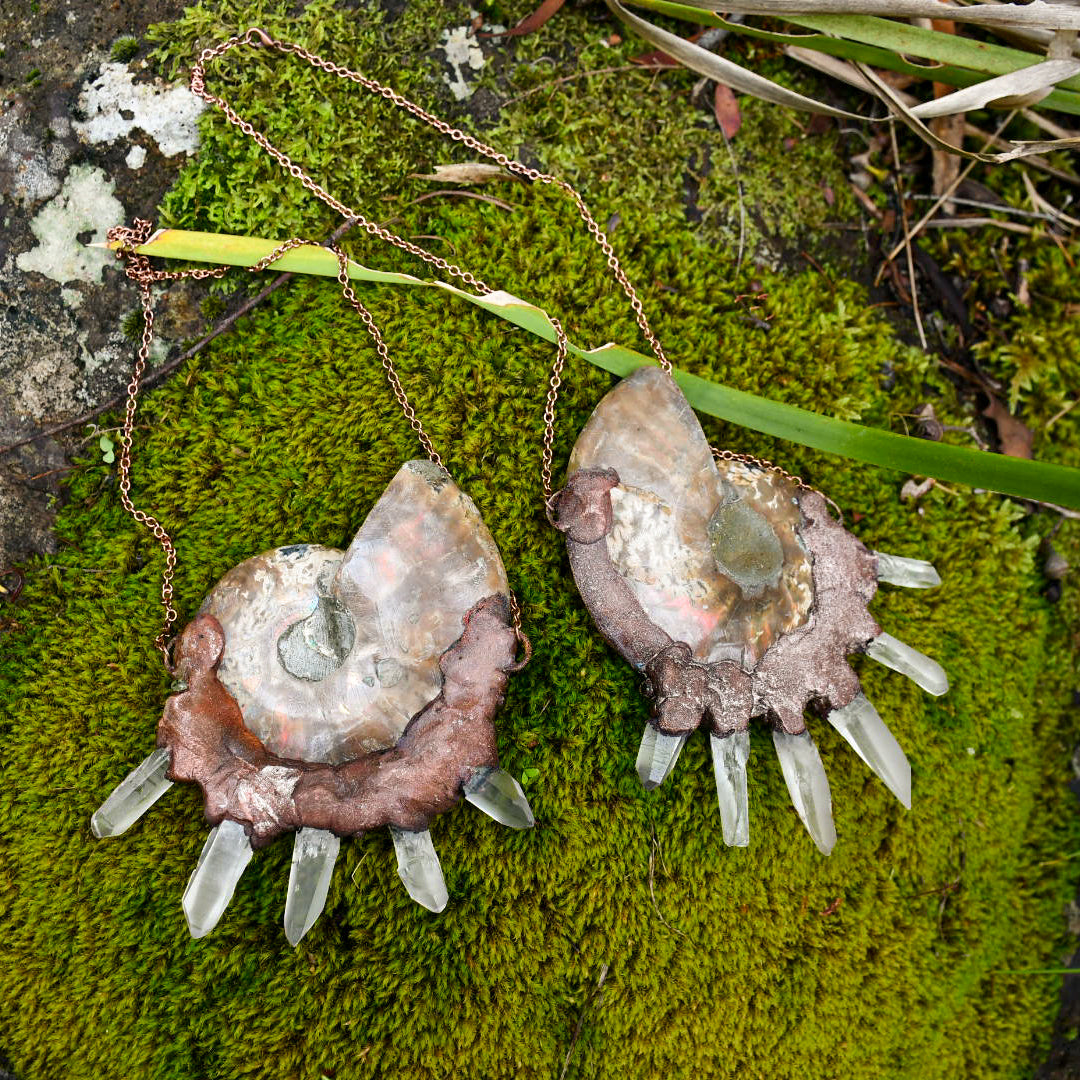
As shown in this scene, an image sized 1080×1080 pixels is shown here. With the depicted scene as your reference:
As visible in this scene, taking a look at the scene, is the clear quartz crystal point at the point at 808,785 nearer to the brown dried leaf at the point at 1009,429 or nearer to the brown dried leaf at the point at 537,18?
the brown dried leaf at the point at 1009,429

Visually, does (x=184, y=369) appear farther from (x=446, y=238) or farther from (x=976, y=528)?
(x=976, y=528)

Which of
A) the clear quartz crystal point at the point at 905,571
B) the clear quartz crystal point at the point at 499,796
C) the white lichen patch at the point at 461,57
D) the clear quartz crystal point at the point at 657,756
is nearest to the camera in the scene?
the clear quartz crystal point at the point at 499,796

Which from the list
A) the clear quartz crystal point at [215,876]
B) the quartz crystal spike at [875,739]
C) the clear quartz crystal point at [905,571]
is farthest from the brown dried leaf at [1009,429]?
the clear quartz crystal point at [215,876]

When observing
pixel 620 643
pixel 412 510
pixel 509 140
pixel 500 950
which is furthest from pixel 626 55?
pixel 500 950

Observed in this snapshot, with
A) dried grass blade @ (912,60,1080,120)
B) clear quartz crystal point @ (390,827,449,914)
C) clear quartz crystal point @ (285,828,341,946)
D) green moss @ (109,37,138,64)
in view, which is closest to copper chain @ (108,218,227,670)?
green moss @ (109,37,138,64)

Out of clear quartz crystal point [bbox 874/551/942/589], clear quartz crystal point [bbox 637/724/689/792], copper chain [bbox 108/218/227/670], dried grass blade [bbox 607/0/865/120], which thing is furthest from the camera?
dried grass blade [bbox 607/0/865/120]

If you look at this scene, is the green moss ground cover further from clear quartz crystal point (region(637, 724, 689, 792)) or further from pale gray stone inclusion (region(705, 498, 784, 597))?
pale gray stone inclusion (region(705, 498, 784, 597))
